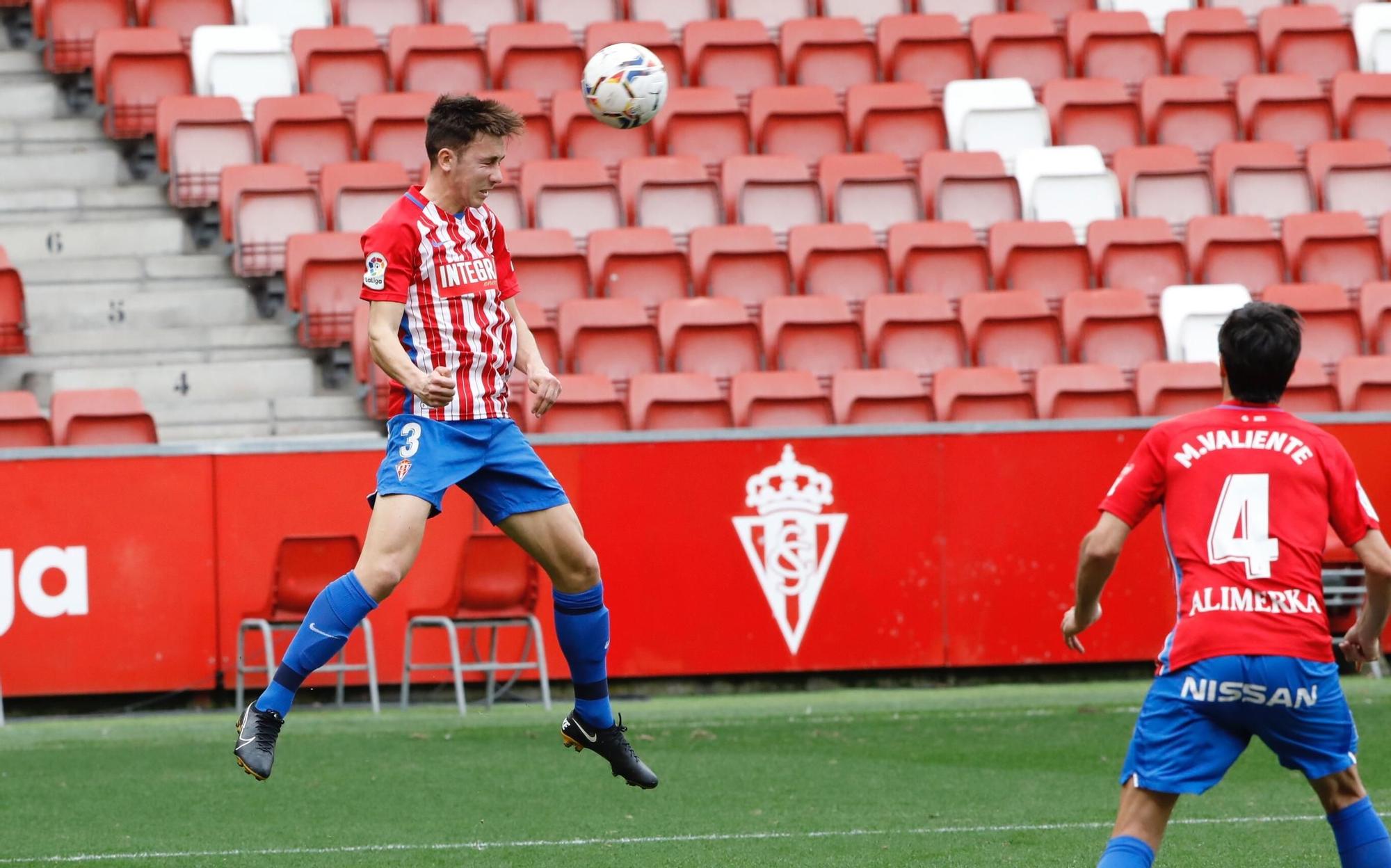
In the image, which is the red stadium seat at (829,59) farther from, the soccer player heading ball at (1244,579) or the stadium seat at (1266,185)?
the soccer player heading ball at (1244,579)

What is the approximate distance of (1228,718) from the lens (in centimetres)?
450

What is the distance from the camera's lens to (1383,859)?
4.58 metres

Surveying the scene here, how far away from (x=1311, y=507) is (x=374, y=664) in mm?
7801

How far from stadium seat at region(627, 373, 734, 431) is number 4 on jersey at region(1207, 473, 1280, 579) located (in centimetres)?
816

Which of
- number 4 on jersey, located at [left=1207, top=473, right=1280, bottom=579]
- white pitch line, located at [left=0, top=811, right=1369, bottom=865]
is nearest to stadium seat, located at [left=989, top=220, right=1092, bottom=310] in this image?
white pitch line, located at [left=0, top=811, right=1369, bottom=865]

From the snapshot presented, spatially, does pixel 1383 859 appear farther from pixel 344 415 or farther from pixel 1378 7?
pixel 1378 7

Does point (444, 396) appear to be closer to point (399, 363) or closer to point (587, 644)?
point (399, 363)

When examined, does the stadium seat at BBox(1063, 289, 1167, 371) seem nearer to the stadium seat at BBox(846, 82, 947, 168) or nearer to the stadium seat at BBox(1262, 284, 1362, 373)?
the stadium seat at BBox(1262, 284, 1362, 373)

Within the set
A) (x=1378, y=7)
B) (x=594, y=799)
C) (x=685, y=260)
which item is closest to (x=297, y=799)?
(x=594, y=799)

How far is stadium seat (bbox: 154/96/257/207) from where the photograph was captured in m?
14.7

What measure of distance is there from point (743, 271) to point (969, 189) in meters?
2.27

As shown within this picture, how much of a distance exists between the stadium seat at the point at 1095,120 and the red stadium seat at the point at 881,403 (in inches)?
169

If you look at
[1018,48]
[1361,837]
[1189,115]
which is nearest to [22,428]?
[1018,48]

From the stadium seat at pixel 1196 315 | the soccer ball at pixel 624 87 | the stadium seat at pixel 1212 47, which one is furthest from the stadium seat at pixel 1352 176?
the soccer ball at pixel 624 87
